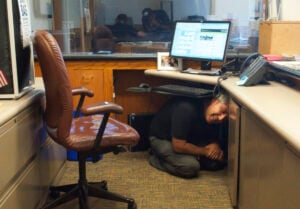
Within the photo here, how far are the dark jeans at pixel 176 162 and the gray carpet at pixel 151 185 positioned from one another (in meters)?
0.04

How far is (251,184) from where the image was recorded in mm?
1916

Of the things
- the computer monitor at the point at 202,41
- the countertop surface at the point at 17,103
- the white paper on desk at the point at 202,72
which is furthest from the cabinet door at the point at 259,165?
the countertop surface at the point at 17,103

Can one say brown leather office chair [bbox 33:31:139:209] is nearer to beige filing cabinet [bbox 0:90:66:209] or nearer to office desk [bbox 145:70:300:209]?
beige filing cabinet [bbox 0:90:66:209]

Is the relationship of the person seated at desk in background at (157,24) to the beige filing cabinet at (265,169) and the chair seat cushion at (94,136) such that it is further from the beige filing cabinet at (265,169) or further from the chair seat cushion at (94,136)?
the beige filing cabinet at (265,169)

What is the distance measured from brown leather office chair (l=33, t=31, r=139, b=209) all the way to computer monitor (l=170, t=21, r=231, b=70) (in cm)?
97

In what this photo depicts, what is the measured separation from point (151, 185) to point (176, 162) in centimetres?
25

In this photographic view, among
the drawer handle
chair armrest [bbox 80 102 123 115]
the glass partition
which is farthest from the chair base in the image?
the glass partition

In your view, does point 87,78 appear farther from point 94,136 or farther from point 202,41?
point 94,136

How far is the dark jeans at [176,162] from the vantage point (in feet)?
8.91

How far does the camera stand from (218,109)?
2580 millimetres

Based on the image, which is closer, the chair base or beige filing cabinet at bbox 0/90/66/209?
beige filing cabinet at bbox 0/90/66/209

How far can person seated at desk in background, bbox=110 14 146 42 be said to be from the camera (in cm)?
382

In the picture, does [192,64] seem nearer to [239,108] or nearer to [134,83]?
[134,83]

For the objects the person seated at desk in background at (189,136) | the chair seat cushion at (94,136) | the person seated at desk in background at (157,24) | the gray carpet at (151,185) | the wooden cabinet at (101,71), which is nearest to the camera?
the chair seat cushion at (94,136)
